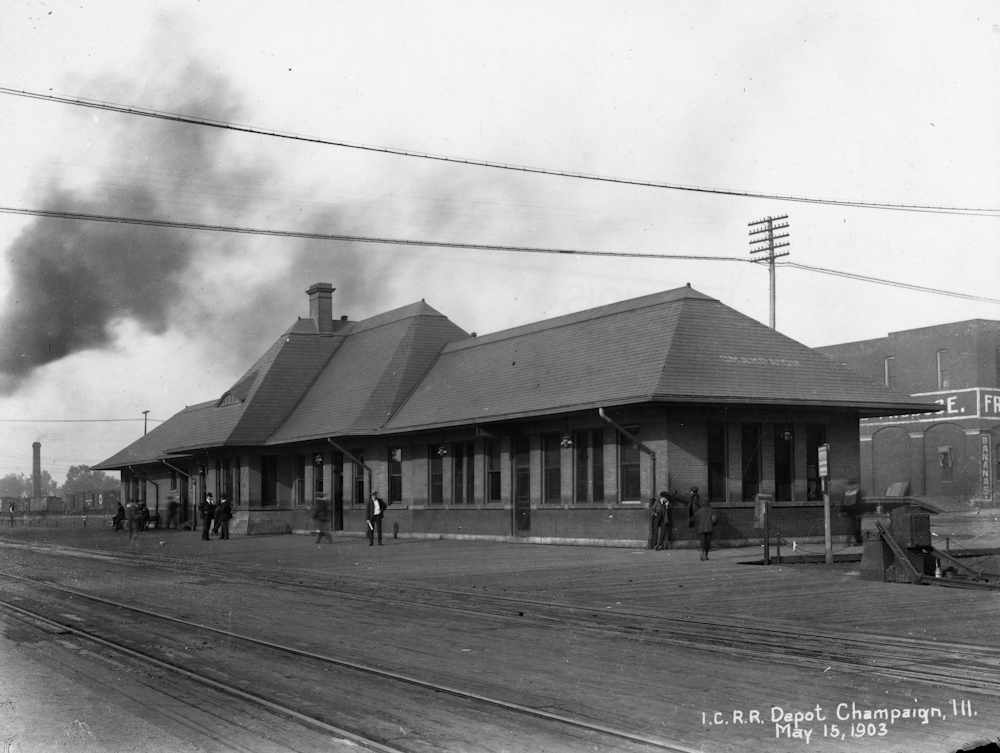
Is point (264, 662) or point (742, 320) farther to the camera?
point (742, 320)

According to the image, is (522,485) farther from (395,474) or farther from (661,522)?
(395,474)

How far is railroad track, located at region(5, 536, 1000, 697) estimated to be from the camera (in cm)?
1002

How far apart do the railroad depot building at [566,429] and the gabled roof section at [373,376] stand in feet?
0.35

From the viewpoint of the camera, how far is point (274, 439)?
46.1 metres

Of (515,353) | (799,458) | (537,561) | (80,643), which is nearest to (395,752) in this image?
(80,643)

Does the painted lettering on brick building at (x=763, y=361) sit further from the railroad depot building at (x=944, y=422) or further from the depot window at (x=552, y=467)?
the railroad depot building at (x=944, y=422)

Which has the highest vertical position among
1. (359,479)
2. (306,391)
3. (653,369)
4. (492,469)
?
(306,391)

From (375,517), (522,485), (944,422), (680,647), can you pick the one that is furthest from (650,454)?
(944,422)

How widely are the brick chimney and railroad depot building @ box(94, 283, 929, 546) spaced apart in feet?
17.3

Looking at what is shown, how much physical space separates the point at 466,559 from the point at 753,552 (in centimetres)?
684

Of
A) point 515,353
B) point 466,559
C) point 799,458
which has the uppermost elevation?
point 515,353

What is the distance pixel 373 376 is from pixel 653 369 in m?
17.5

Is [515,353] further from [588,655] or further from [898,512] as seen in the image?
[588,655]

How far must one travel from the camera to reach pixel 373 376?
43.8m
